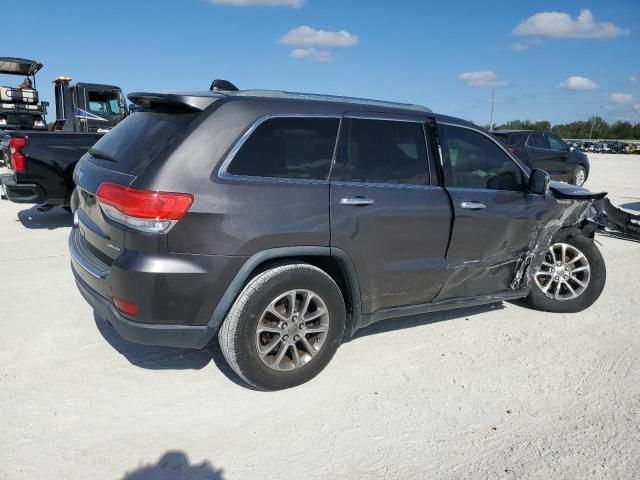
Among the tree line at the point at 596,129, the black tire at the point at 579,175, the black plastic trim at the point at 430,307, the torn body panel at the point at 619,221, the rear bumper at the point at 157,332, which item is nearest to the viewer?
the rear bumper at the point at 157,332

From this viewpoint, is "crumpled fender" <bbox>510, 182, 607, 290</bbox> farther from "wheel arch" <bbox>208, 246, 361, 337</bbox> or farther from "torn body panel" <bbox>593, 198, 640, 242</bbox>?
"wheel arch" <bbox>208, 246, 361, 337</bbox>

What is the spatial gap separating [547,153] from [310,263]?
1273 centimetres

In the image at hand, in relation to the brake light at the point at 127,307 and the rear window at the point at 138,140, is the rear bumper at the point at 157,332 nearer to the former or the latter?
the brake light at the point at 127,307

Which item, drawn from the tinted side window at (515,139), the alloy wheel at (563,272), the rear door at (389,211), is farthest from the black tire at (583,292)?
the tinted side window at (515,139)

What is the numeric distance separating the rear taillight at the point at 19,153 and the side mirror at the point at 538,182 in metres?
6.43

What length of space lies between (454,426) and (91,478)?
6.29 ft

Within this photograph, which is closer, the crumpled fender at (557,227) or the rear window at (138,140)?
the rear window at (138,140)

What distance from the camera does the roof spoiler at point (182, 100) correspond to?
300cm

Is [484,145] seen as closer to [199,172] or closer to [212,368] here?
[199,172]

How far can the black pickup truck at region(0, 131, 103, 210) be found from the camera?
7.01 metres

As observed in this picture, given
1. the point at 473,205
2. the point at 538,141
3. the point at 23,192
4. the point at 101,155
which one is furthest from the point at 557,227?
the point at 538,141

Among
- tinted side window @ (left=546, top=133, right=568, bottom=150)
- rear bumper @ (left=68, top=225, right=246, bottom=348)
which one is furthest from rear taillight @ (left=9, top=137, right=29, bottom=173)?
tinted side window @ (left=546, top=133, right=568, bottom=150)

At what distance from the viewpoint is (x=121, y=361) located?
3537 millimetres

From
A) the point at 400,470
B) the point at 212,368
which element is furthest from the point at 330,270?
the point at 400,470
